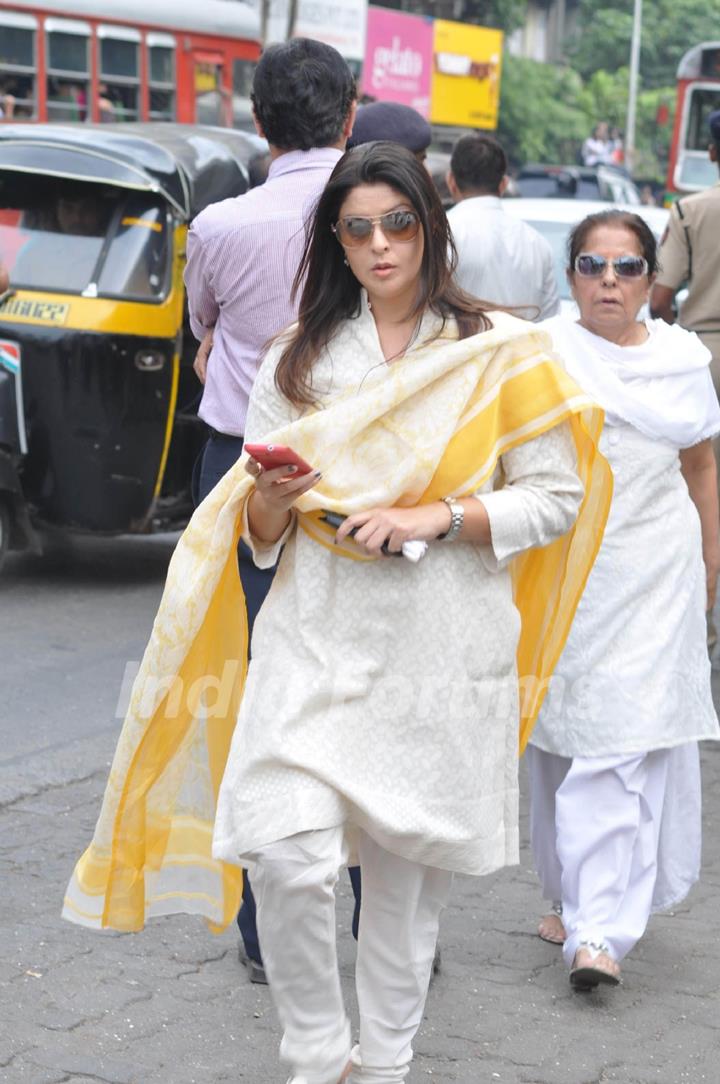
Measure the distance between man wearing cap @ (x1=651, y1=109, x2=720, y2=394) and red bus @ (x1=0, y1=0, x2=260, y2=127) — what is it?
38.5ft

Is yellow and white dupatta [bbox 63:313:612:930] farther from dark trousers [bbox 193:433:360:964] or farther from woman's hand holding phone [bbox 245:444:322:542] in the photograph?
dark trousers [bbox 193:433:360:964]

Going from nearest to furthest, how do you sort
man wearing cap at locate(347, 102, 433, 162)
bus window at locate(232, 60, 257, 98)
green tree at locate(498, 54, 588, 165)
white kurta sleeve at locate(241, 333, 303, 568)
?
1. white kurta sleeve at locate(241, 333, 303, 568)
2. man wearing cap at locate(347, 102, 433, 162)
3. bus window at locate(232, 60, 257, 98)
4. green tree at locate(498, 54, 588, 165)

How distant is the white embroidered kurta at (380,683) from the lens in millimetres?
3109

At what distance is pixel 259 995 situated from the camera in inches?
158

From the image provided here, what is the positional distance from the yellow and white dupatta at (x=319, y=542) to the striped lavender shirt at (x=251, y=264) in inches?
34.2

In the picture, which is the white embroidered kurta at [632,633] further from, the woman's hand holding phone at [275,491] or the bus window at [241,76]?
the bus window at [241,76]

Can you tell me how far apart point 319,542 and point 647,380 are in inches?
53.8

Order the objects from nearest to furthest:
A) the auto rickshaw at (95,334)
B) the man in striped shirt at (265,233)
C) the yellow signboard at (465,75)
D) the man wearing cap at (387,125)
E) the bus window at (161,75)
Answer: the man in striped shirt at (265,233) < the man wearing cap at (387,125) < the auto rickshaw at (95,334) < the bus window at (161,75) < the yellow signboard at (465,75)

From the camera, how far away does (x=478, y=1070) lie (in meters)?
3.68

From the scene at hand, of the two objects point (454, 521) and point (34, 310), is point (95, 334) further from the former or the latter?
point (454, 521)

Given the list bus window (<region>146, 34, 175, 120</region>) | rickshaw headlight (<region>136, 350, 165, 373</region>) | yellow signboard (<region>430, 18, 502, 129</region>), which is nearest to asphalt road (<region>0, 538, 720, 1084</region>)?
rickshaw headlight (<region>136, 350, 165, 373</region>)

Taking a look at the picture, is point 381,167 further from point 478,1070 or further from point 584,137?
point 584,137

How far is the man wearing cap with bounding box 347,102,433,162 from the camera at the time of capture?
5109 millimetres

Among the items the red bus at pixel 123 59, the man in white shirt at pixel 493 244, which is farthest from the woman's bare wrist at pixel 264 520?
the red bus at pixel 123 59
